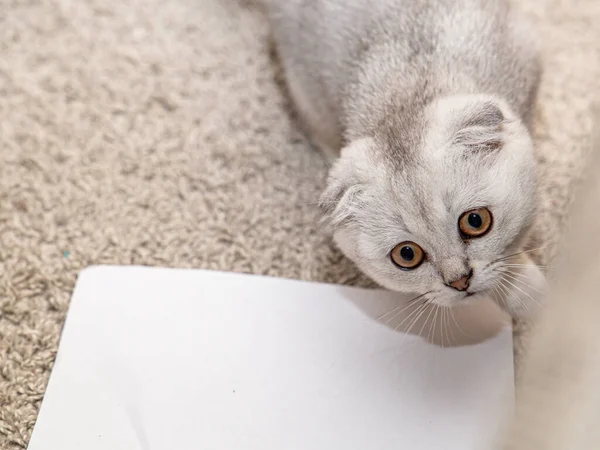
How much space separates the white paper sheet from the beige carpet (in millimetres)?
66

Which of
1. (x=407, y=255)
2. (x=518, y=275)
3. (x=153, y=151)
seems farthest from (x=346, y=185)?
(x=153, y=151)

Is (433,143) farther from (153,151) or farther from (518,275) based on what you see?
(153,151)

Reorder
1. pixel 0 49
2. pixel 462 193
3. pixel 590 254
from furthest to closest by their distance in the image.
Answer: pixel 0 49, pixel 462 193, pixel 590 254

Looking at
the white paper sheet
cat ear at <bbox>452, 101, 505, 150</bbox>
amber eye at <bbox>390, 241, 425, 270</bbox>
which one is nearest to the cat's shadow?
the white paper sheet

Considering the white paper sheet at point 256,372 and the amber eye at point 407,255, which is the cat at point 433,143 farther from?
the white paper sheet at point 256,372

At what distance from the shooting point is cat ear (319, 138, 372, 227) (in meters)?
1.09

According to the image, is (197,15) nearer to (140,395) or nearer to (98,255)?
(98,255)

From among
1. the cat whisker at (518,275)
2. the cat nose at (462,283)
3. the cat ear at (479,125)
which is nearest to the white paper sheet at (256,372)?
the cat whisker at (518,275)

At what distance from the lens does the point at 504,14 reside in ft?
4.27

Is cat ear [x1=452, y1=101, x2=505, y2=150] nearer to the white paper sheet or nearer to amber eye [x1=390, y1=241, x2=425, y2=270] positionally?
amber eye [x1=390, y1=241, x2=425, y2=270]

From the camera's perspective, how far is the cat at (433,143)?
1033 millimetres

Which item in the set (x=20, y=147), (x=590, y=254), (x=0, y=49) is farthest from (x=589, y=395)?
(x=0, y=49)

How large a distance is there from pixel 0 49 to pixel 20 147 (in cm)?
30

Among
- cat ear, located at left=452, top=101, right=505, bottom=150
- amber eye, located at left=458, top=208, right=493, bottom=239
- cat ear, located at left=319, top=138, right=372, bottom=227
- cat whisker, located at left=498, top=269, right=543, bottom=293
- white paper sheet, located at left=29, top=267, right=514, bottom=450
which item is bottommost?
white paper sheet, located at left=29, top=267, right=514, bottom=450
